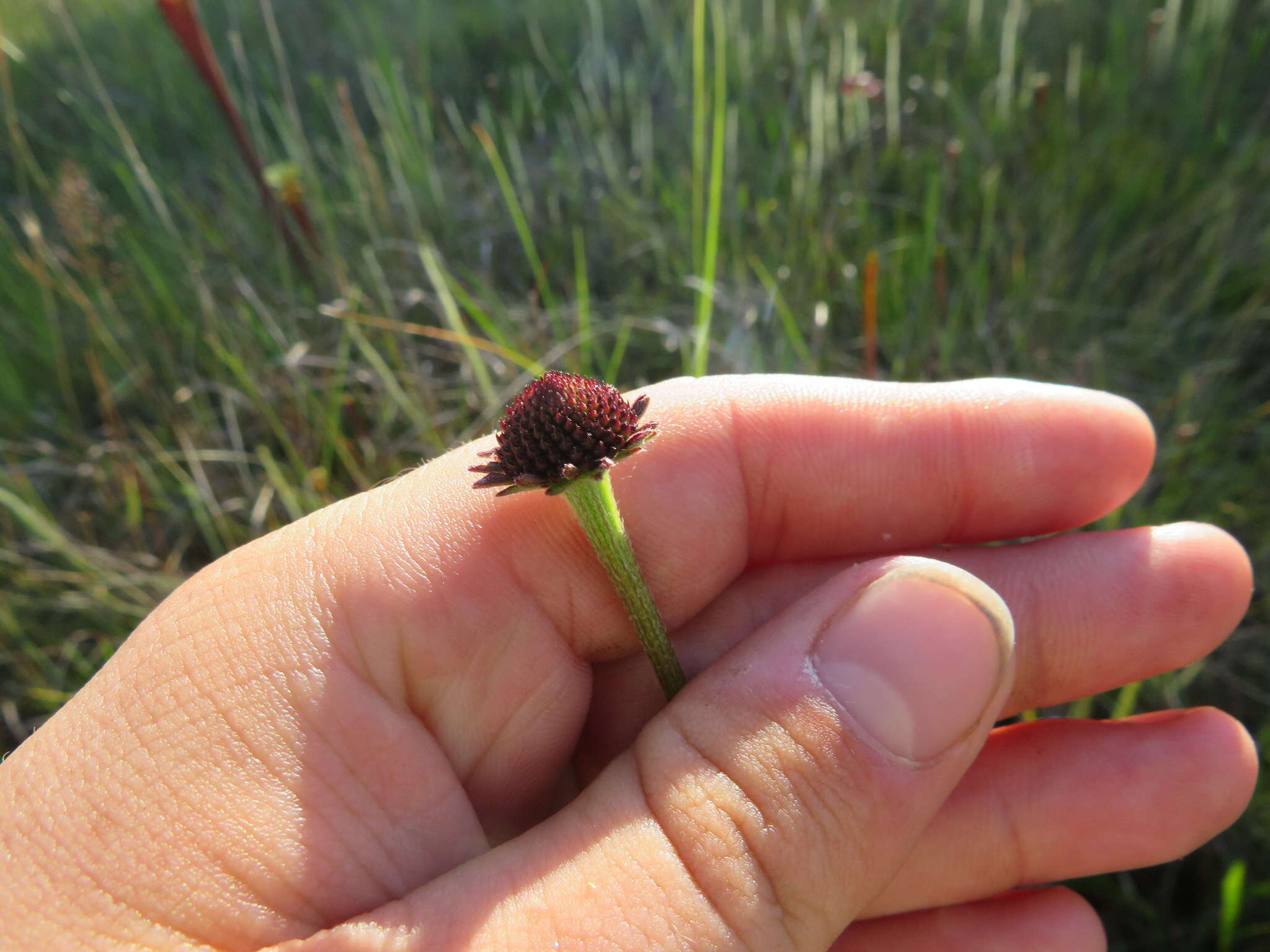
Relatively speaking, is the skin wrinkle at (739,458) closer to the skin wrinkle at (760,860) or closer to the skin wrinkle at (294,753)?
the skin wrinkle at (760,860)

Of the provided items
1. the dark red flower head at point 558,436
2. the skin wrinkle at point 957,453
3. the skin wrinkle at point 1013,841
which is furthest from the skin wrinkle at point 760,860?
the skin wrinkle at point 957,453

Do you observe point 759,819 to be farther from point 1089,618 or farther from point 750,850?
point 1089,618

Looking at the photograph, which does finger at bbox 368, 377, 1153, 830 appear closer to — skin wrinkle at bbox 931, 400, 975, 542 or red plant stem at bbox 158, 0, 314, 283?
skin wrinkle at bbox 931, 400, 975, 542

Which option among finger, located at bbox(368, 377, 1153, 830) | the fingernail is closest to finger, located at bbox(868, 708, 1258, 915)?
finger, located at bbox(368, 377, 1153, 830)

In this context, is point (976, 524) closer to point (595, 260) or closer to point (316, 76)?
point (595, 260)

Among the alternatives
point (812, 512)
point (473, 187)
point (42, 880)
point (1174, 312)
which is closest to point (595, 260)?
point (473, 187)

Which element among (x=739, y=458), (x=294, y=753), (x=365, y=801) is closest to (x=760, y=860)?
(x=365, y=801)

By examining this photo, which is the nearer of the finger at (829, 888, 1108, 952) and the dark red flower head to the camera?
the dark red flower head
